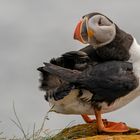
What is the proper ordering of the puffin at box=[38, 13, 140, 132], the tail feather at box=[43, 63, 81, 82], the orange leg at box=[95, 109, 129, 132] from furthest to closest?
the orange leg at box=[95, 109, 129, 132]
the puffin at box=[38, 13, 140, 132]
the tail feather at box=[43, 63, 81, 82]

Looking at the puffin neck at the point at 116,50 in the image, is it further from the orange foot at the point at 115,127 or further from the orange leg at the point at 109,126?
the orange foot at the point at 115,127

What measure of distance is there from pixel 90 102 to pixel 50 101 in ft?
1.49

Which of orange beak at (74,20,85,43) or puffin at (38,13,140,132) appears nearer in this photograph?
puffin at (38,13,140,132)

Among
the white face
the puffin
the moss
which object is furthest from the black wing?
the moss

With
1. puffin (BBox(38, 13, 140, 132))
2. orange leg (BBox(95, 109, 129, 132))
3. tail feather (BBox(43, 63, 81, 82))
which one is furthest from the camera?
orange leg (BBox(95, 109, 129, 132))

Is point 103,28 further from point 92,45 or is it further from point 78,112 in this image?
point 78,112

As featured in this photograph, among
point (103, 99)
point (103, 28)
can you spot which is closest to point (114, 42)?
point (103, 28)

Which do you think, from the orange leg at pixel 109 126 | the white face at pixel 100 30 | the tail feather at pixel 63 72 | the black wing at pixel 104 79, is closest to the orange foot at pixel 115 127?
the orange leg at pixel 109 126

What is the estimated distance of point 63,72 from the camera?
5598 mm

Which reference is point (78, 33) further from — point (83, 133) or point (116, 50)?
point (83, 133)

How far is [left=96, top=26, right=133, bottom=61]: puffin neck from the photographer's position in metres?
5.88

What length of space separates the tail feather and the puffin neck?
1.34ft

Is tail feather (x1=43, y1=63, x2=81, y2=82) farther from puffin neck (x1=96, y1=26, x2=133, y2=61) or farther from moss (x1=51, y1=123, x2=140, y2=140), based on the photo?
moss (x1=51, y1=123, x2=140, y2=140)

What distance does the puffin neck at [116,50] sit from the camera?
5883 mm
